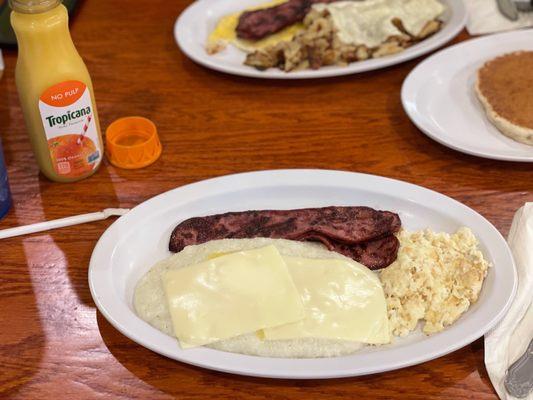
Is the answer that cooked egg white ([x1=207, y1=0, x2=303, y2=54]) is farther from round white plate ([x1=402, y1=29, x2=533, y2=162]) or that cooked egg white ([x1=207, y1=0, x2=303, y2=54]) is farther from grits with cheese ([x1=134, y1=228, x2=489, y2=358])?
grits with cheese ([x1=134, y1=228, x2=489, y2=358])

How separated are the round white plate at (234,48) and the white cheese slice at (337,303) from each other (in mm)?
779

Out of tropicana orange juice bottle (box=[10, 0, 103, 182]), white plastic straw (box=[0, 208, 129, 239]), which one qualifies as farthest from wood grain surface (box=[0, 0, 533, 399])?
tropicana orange juice bottle (box=[10, 0, 103, 182])

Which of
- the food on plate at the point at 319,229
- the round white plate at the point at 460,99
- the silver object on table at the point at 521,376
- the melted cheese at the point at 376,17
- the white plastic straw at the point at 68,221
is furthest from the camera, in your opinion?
the melted cheese at the point at 376,17

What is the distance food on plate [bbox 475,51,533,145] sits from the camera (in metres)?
1.66

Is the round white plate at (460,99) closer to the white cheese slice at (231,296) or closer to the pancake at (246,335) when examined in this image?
the pancake at (246,335)

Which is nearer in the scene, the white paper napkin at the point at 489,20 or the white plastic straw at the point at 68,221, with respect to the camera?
the white plastic straw at the point at 68,221

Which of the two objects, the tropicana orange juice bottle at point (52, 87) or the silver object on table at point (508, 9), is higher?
the tropicana orange juice bottle at point (52, 87)

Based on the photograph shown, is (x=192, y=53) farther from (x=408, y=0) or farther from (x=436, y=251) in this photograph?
(x=436, y=251)

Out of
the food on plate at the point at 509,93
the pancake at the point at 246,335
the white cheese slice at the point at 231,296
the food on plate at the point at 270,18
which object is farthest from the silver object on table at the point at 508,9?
the white cheese slice at the point at 231,296

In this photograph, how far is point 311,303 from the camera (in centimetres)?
121

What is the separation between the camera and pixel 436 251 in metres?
1.30

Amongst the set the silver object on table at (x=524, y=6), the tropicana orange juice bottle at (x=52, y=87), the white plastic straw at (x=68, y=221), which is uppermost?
the tropicana orange juice bottle at (x=52, y=87)

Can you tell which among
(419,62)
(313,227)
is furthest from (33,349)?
(419,62)

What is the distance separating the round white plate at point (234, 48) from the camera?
1910mm
